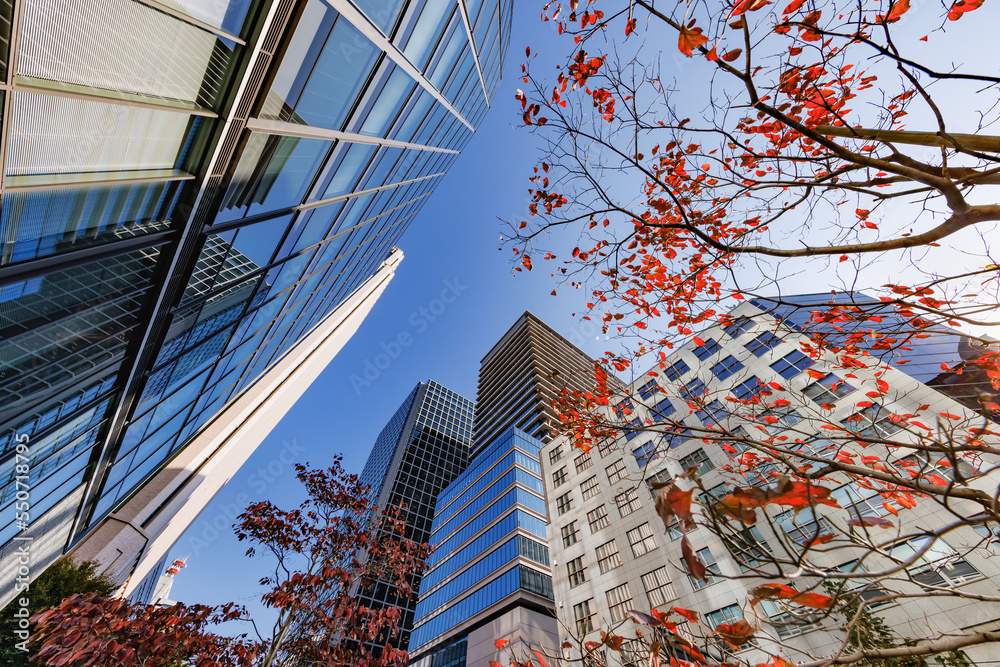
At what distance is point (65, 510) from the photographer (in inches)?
371

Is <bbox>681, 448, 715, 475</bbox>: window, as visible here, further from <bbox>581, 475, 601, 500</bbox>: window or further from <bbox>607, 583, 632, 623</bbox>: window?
<bbox>607, 583, 632, 623</bbox>: window

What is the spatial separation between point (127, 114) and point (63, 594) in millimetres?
16868

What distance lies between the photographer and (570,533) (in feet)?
104

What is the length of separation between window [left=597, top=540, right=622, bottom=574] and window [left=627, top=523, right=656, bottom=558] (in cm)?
126

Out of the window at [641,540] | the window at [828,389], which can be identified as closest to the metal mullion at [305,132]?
the window at [828,389]

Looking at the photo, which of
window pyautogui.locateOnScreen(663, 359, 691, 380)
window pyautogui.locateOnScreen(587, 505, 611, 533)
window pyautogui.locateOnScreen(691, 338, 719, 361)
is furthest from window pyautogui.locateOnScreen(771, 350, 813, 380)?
window pyautogui.locateOnScreen(587, 505, 611, 533)

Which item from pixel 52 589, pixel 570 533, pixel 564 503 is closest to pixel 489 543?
pixel 564 503

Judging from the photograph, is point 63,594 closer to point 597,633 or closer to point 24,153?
point 24,153

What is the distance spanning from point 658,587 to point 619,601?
9.35ft

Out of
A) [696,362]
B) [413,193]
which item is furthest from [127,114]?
[696,362]

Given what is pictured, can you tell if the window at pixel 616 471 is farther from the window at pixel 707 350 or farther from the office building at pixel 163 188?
the office building at pixel 163 188

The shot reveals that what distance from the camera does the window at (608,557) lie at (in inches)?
1051

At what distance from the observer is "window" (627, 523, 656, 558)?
25419 mm

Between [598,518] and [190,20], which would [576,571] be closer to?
[598,518]
